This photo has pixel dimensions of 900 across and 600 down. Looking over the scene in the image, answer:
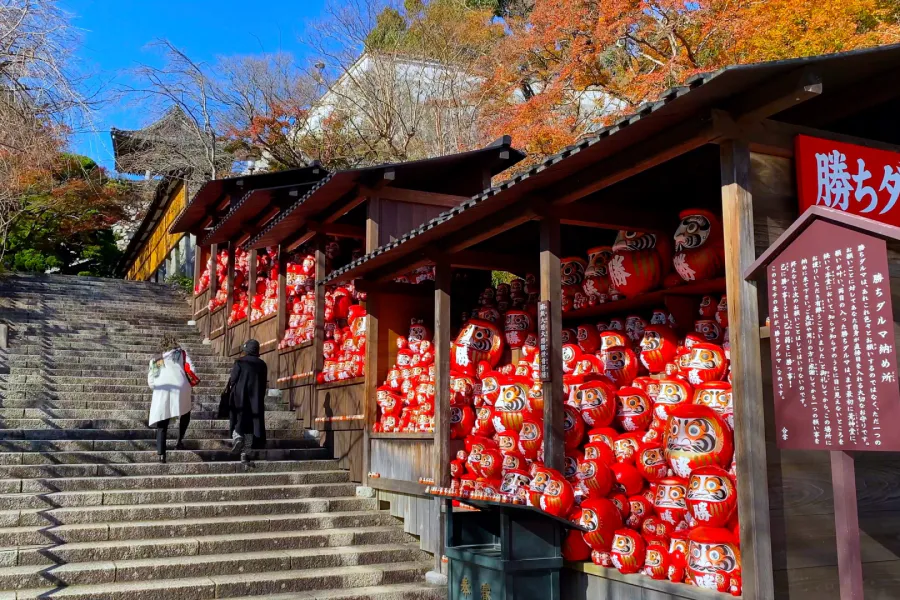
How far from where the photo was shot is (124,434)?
11875 mm

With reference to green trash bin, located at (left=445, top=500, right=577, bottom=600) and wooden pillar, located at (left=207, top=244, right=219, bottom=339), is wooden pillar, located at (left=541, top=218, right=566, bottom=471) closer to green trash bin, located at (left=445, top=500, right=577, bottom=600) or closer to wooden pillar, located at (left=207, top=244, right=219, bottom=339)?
green trash bin, located at (left=445, top=500, right=577, bottom=600)

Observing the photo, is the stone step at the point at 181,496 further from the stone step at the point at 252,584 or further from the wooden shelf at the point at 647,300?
the wooden shelf at the point at 647,300

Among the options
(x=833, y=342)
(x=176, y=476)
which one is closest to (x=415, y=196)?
(x=176, y=476)

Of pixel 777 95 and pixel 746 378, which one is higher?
pixel 777 95

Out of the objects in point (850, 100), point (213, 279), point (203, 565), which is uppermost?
point (213, 279)

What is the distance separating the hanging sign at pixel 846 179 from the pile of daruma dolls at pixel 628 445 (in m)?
1.78

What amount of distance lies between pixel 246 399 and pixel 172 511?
2.07 m

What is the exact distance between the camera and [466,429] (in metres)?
9.56

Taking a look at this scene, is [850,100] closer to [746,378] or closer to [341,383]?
[746,378]

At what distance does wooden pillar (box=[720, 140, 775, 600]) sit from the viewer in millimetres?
5172

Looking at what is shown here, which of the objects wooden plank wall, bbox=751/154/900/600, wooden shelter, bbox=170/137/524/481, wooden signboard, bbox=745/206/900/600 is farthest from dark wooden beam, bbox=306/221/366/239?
wooden signboard, bbox=745/206/900/600

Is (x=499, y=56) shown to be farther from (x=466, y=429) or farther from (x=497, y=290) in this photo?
(x=466, y=429)

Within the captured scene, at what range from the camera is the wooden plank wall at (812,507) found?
5293 mm

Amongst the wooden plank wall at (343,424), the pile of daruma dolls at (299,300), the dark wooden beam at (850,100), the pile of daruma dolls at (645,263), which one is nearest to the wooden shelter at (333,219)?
the wooden plank wall at (343,424)
